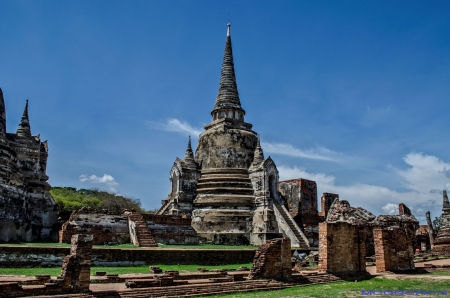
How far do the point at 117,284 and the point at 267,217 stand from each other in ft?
50.4

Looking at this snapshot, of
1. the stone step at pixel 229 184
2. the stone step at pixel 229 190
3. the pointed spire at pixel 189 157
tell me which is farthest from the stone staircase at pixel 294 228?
the pointed spire at pixel 189 157

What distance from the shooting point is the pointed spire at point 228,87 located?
32094 mm

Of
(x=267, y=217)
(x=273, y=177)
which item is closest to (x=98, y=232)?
(x=267, y=217)

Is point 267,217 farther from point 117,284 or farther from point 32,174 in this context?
point 117,284

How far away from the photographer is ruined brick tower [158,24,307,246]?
1011 inches

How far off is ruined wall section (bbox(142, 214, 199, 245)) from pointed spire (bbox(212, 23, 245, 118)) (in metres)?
10.9

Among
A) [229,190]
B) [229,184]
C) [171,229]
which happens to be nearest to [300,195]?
[229,184]

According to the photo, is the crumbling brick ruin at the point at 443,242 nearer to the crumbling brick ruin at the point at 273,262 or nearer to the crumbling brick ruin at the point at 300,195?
the crumbling brick ruin at the point at 300,195

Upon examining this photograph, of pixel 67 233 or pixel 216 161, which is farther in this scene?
pixel 216 161

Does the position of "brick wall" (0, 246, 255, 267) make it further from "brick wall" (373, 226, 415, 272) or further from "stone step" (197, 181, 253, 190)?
"stone step" (197, 181, 253, 190)

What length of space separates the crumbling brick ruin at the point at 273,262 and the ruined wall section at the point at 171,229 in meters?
11.4

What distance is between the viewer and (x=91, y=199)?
4466cm

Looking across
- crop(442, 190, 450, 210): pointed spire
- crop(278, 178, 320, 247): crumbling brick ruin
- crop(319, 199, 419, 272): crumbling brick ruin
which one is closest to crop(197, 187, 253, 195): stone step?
crop(278, 178, 320, 247): crumbling brick ruin

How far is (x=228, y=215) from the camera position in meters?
26.0
